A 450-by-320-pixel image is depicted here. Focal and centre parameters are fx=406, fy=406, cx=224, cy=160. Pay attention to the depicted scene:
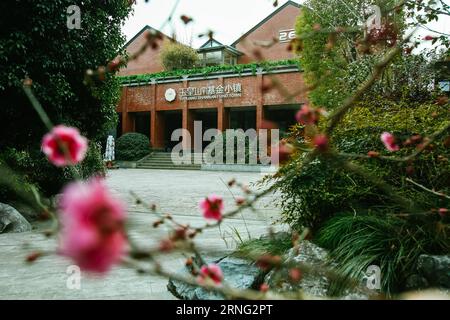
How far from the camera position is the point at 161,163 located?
84.6 feet

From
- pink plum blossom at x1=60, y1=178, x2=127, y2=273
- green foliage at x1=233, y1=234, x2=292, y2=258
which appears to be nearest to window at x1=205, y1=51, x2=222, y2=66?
green foliage at x1=233, y1=234, x2=292, y2=258

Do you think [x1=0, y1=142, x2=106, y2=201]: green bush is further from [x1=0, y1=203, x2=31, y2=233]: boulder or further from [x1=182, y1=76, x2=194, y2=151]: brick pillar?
[x1=182, y1=76, x2=194, y2=151]: brick pillar

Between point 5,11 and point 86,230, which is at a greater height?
Answer: point 5,11

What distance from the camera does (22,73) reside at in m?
6.59

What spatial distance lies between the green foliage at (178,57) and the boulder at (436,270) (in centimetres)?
2984

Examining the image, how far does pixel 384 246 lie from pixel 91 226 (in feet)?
10.5

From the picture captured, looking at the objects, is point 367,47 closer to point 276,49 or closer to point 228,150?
point 228,150

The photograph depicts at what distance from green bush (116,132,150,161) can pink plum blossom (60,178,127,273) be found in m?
26.8

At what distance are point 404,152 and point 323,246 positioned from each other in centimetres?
120

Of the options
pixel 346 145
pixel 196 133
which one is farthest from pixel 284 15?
pixel 346 145

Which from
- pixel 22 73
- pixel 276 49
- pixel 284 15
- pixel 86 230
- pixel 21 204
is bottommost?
pixel 21 204

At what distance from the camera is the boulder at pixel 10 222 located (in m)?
6.17
